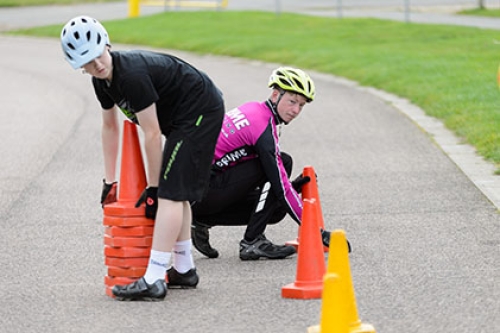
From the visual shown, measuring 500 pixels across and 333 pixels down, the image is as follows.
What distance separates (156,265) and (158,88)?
997 millimetres

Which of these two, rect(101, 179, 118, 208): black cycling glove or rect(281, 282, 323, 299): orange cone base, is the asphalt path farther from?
rect(101, 179, 118, 208): black cycling glove

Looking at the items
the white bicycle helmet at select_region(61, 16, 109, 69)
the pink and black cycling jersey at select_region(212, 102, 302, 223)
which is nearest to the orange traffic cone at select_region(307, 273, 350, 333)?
the white bicycle helmet at select_region(61, 16, 109, 69)

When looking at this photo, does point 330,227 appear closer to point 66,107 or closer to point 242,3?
point 66,107

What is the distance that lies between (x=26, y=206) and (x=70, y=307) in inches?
141

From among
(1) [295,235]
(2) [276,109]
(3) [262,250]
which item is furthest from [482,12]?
(3) [262,250]

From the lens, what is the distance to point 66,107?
1767cm

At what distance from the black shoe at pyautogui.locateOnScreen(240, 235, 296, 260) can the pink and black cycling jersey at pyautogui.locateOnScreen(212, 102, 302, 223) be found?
270 millimetres

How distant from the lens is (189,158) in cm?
668

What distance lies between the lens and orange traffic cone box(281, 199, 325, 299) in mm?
6684

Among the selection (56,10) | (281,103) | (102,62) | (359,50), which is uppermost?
(102,62)

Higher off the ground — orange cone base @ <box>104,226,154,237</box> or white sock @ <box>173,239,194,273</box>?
orange cone base @ <box>104,226,154,237</box>

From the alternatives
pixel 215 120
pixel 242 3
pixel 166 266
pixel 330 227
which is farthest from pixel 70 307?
pixel 242 3

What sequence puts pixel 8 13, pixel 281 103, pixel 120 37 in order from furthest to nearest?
pixel 8 13 → pixel 120 37 → pixel 281 103

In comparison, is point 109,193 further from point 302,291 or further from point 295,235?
point 295,235
